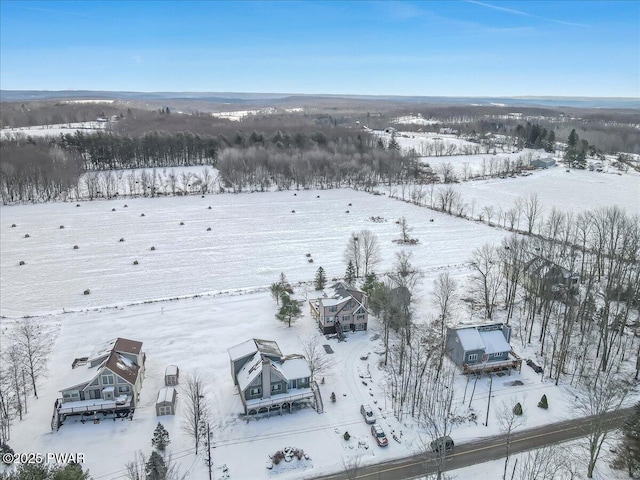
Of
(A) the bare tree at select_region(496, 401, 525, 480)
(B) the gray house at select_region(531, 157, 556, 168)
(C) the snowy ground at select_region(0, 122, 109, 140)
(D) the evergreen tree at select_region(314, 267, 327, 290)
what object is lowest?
(A) the bare tree at select_region(496, 401, 525, 480)

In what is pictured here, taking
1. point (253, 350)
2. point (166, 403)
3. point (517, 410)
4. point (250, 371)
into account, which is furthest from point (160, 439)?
point (517, 410)

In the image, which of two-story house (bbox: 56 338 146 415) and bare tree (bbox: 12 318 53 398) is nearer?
two-story house (bbox: 56 338 146 415)

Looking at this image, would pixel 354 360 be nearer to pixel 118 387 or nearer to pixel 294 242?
pixel 118 387

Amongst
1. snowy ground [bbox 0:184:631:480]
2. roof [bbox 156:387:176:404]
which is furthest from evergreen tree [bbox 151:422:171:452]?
roof [bbox 156:387:176:404]

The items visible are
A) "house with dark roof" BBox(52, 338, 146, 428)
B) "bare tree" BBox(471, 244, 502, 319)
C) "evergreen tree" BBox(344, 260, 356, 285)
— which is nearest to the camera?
"house with dark roof" BBox(52, 338, 146, 428)

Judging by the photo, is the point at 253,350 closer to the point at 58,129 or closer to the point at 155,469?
the point at 155,469

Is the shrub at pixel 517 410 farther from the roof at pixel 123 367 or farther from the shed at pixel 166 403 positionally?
the roof at pixel 123 367

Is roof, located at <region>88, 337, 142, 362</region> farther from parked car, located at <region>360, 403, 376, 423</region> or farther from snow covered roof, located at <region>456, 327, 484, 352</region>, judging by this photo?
snow covered roof, located at <region>456, 327, 484, 352</region>
